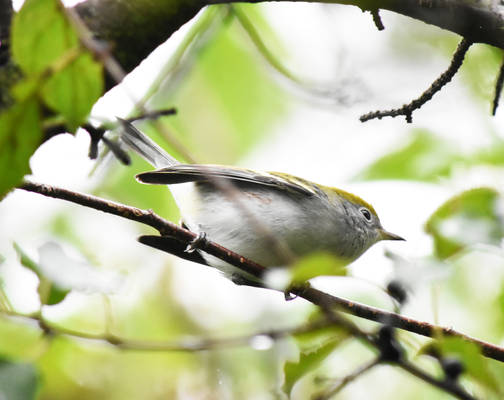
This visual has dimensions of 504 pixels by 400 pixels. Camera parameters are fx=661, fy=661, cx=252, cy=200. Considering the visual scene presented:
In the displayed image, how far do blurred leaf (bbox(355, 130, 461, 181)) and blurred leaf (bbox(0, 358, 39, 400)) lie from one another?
87.7 inches

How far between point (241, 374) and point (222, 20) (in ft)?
8.41

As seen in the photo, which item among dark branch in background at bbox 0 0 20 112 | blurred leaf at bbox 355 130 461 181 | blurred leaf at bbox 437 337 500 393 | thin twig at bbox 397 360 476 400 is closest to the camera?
thin twig at bbox 397 360 476 400

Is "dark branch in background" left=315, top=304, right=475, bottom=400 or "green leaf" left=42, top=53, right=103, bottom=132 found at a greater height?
"green leaf" left=42, top=53, right=103, bottom=132

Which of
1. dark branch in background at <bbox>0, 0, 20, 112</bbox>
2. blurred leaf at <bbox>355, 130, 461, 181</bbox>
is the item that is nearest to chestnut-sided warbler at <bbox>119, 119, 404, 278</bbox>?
blurred leaf at <bbox>355, 130, 461, 181</bbox>

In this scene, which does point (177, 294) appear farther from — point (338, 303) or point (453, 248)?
point (453, 248)

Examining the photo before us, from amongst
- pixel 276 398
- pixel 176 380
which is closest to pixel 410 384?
pixel 176 380

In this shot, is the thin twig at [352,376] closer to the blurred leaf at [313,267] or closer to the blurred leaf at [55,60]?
the blurred leaf at [313,267]

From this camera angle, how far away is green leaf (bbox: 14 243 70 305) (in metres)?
1.95

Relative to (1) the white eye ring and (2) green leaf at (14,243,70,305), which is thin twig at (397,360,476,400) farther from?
(1) the white eye ring

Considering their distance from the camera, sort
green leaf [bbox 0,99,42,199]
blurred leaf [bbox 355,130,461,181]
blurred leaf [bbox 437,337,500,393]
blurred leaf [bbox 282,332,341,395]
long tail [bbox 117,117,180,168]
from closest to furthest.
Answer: green leaf [bbox 0,99,42,199] < blurred leaf [bbox 437,337,500,393] < blurred leaf [bbox 282,332,341,395] < blurred leaf [bbox 355,130,461,181] < long tail [bbox 117,117,180,168]

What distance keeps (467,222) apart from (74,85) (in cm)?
129

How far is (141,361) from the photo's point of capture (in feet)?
16.4

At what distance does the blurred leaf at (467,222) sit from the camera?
6.56ft

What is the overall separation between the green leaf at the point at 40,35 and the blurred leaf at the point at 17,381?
2.09 ft
